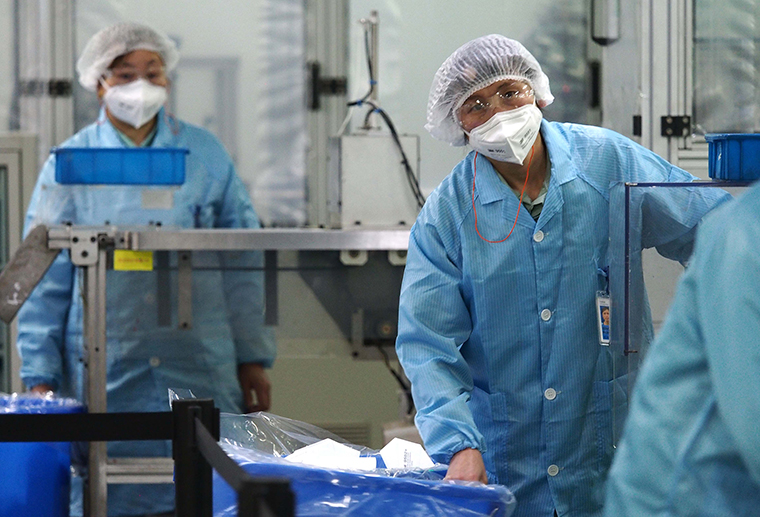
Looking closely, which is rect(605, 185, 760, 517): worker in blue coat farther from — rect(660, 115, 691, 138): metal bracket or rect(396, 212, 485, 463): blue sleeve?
rect(660, 115, 691, 138): metal bracket

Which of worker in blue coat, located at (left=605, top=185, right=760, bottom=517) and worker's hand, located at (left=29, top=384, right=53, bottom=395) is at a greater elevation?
worker in blue coat, located at (left=605, top=185, right=760, bottom=517)

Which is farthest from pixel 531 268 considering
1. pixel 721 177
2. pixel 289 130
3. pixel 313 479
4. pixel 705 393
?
pixel 289 130

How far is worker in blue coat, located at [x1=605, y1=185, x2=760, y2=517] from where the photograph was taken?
0.61 meters

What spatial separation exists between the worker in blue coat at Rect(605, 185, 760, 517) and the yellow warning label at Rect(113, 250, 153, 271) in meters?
1.74

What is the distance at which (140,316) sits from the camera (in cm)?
244

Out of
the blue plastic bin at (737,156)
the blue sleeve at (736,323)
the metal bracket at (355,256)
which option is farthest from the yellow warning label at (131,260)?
the blue sleeve at (736,323)

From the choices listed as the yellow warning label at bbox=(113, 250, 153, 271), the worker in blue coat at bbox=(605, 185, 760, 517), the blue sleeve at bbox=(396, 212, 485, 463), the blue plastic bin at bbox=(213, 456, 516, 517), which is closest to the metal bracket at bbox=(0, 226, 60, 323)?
the yellow warning label at bbox=(113, 250, 153, 271)

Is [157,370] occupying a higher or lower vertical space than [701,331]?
lower

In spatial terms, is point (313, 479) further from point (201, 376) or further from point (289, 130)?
point (289, 130)

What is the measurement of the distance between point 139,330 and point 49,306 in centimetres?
26

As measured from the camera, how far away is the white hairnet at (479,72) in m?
1.53

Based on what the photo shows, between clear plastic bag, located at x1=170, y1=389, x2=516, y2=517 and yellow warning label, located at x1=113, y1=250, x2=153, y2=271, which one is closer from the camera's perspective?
clear plastic bag, located at x1=170, y1=389, x2=516, y2=517

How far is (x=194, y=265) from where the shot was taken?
2.44 metres

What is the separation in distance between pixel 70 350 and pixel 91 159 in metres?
0.55
